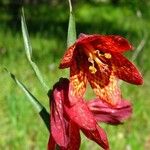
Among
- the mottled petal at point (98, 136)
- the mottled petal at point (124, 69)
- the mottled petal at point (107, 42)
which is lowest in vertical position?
the mottled petal at point (98, 136)

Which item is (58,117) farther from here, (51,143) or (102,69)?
(102,69)

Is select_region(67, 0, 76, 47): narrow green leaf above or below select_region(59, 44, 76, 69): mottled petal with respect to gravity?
below

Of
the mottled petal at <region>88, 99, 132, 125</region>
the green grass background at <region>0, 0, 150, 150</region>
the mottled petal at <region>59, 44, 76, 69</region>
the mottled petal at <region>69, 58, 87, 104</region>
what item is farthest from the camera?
the green grass background at <region>0, 0, 150, 150</region>

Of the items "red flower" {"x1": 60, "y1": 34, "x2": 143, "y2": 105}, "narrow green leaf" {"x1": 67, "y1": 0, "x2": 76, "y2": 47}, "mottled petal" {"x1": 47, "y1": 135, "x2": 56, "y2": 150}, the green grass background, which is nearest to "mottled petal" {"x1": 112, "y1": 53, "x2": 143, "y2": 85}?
"red flower" {"x1": 60, "y1": 34, "x2": 143, "y2": 105}

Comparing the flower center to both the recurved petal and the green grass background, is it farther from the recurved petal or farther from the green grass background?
the green grass background

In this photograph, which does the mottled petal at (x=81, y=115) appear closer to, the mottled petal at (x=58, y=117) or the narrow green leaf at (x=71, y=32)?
the mottled petal at (x=58, y=117)

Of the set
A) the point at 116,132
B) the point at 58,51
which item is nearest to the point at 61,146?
the point at 116,132

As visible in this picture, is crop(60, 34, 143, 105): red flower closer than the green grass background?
Yes

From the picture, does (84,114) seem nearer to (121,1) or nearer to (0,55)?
(0,55)

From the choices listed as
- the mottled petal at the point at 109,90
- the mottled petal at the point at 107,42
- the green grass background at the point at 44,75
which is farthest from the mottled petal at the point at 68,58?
the green grass background at the point at 44,75
